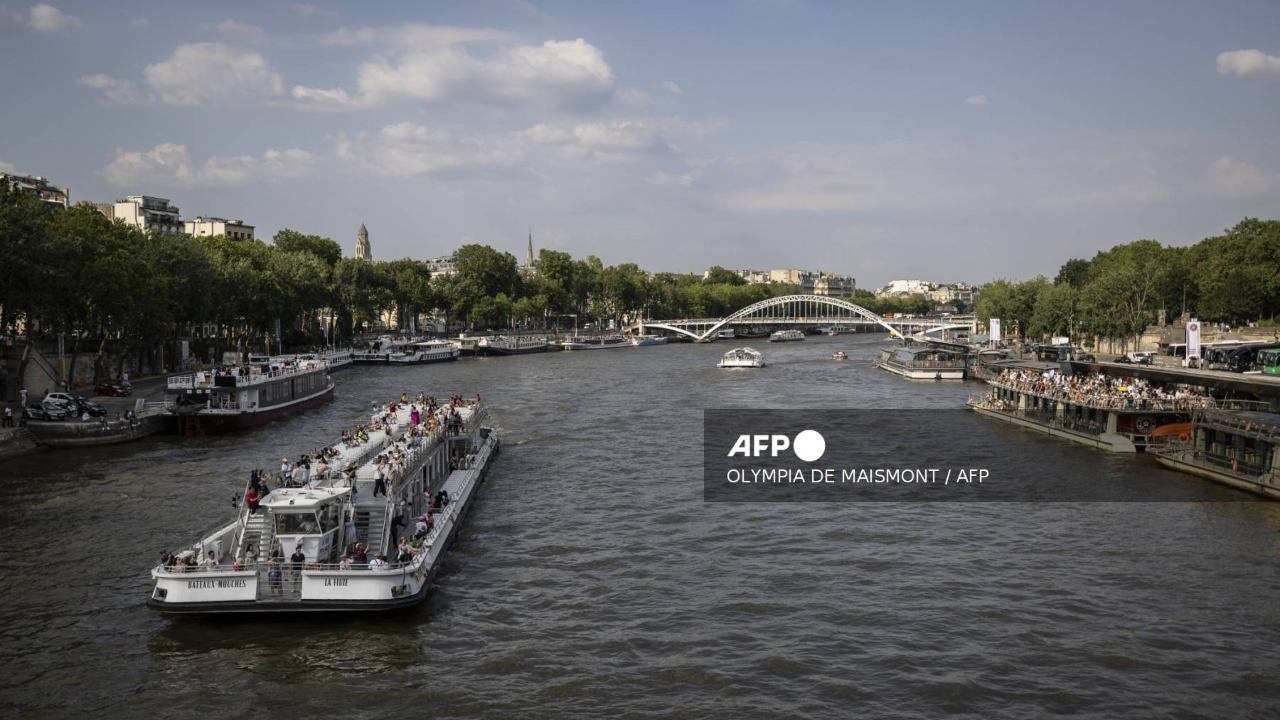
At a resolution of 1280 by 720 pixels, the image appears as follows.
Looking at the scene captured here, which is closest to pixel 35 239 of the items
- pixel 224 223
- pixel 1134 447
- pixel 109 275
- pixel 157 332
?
pixel 109 275

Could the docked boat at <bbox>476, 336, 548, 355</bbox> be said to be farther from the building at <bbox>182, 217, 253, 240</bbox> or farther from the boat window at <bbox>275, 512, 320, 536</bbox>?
the boat window at <bbox>275, 512, 320, 536</bbox>

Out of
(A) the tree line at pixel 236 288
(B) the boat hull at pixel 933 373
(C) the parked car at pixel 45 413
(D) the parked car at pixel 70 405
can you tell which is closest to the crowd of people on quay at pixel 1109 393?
(B) the boat hull at pixel 933 373

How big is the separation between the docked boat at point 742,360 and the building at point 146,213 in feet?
242

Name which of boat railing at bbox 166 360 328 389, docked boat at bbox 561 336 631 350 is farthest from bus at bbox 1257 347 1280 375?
docked boat at bbox 561 336 631 350

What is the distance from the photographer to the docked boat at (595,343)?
144 m

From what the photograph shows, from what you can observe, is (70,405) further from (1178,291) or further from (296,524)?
(1178,291)

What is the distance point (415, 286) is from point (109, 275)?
82872 millimetres

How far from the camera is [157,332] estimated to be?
199 feet

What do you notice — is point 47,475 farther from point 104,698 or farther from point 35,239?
point 104,698

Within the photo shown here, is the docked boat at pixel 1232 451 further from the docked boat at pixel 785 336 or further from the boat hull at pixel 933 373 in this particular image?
the docked boat at pixel 785 336

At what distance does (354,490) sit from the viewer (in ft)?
72.3

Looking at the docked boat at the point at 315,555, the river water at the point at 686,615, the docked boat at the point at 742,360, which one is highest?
the docked boat at the point at 742,360

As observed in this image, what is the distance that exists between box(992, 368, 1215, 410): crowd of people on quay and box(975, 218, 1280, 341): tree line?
36.0 m

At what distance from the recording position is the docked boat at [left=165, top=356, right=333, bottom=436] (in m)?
45.9
